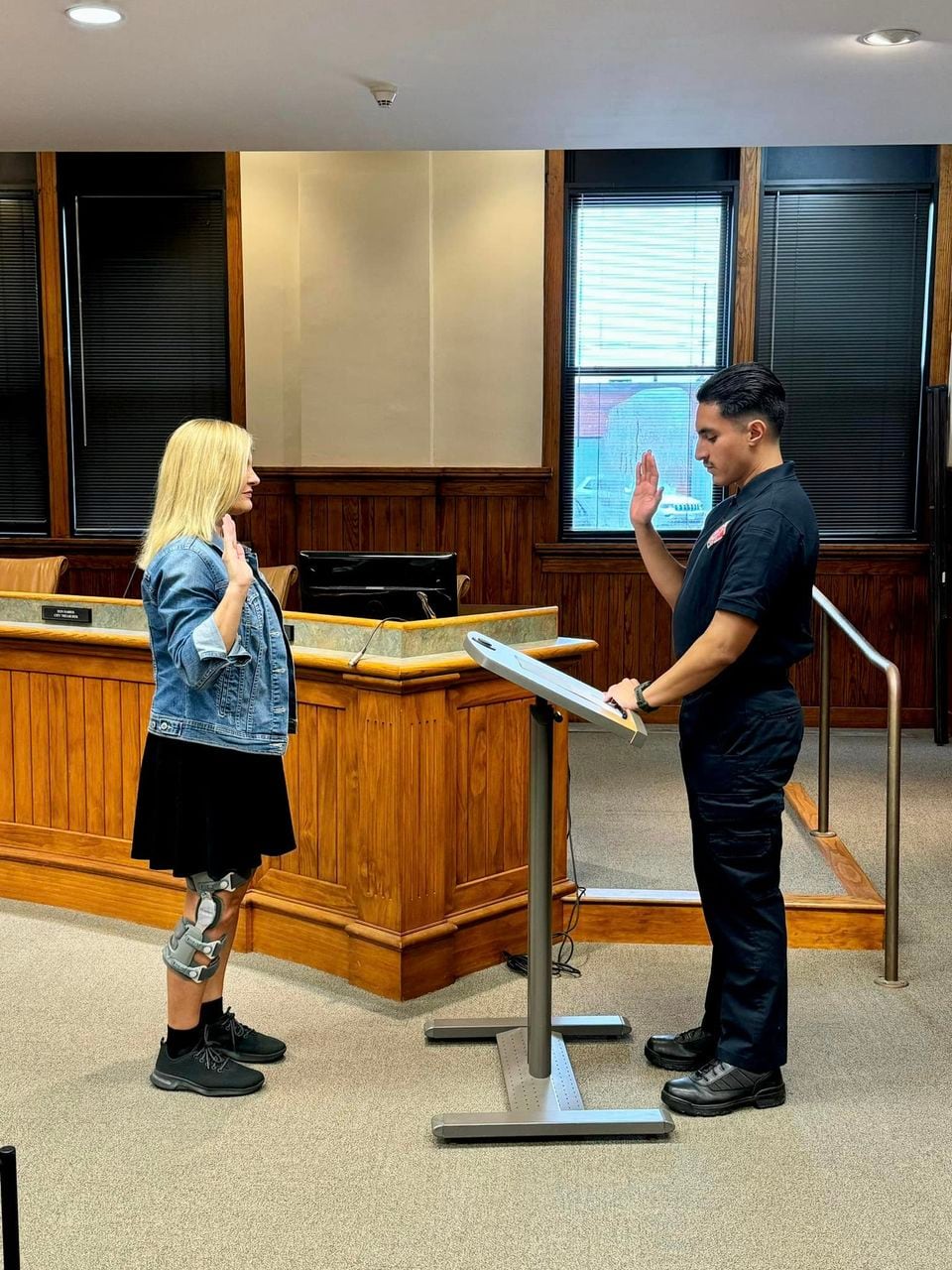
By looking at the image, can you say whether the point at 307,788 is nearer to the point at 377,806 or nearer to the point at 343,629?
the point at 377,806

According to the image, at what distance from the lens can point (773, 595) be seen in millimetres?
2791

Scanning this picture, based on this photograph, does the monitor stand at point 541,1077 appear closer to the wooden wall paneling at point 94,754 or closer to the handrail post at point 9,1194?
the handrail post at point 9,1194

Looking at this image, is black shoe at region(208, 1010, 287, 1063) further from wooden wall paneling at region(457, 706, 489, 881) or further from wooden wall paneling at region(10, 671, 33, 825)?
wooden wall paneling at region(10, 671, 33, 825)

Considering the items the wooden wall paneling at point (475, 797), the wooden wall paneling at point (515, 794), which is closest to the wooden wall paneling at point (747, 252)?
the wooden wall paneling at point (515, 794)

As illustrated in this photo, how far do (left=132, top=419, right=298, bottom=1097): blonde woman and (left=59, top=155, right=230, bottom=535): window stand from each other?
16.2 feet

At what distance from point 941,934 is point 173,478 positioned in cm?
281

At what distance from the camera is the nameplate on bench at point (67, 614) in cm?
429

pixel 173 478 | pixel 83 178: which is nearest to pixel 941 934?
pixel 173 478

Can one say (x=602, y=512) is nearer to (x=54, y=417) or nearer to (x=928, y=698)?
(x=928, y=698)

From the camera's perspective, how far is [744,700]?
2.87m

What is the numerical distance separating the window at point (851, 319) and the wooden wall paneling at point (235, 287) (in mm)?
2915

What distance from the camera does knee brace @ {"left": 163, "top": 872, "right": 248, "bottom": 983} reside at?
296cm

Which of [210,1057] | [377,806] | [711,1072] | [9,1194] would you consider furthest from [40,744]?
[9,1194]

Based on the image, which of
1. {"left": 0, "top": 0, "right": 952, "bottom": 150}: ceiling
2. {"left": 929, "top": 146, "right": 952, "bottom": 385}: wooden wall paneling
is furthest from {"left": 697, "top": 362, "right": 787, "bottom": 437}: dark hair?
{"left": 929, "top": 146, "right": 952, "bottom": 385}: wooden wall paneling
